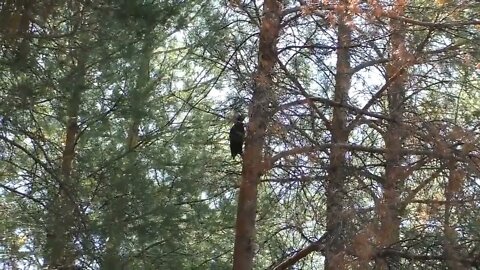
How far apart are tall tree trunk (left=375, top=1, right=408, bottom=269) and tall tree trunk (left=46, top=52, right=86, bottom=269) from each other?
2.61 metres

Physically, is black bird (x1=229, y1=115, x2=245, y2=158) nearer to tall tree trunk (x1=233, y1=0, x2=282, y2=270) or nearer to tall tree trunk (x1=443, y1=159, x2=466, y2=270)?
tall tree trunk (x1=233, y1=0, x2=282, y2=270)

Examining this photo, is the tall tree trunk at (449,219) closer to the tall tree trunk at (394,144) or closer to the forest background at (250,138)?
the forest background at (250,138)

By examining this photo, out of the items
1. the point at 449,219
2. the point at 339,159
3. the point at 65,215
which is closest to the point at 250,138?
the point at 339,159

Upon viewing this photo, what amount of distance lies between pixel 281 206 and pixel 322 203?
71 centimetres

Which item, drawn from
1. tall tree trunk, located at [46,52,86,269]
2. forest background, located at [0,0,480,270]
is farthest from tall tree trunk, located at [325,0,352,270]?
tall tree trunk, located at [46,52,86,269]

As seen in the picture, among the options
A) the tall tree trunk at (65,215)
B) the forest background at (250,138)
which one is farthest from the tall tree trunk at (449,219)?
the tall tree trunk at (65,215)

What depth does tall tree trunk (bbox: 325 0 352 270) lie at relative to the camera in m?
5.33

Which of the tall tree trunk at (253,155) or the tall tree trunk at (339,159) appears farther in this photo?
the tall tree trunk at (253,155)

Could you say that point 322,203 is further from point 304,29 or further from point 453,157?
point 304,29

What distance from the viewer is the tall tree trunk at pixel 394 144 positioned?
5.28m

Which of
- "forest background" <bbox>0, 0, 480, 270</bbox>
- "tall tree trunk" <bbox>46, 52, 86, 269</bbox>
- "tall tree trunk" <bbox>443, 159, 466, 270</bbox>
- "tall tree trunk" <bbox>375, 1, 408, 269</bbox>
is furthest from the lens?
"tall tree trunk" <bbox>46, 52, 86, 269</bbox>

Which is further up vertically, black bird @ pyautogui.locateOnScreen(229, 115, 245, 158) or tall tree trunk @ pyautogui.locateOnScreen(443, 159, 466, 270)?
black bird @ pyautogui.locateOnScreen(229, 115, 245, 158)

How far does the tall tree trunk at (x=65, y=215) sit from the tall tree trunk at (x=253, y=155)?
1.39 meters

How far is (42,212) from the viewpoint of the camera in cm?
705
